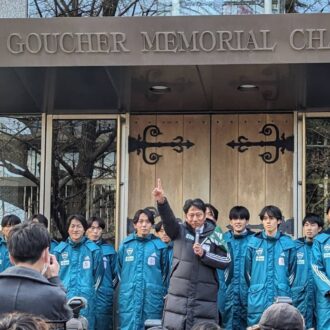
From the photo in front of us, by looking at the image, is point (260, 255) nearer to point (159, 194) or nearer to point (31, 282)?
point (159, 194)

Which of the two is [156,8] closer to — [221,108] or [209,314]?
[221,108]

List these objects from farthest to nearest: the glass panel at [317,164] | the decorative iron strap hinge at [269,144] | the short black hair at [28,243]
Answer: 1. the decorative iron strap hinge at [269,144]
2. the glass panel at [317,164]
3. the short black hair at [28,243]

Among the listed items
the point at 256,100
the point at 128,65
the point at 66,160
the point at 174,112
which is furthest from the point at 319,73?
the point at 66,160

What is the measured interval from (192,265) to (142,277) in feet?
5.35

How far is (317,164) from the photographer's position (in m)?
9.23

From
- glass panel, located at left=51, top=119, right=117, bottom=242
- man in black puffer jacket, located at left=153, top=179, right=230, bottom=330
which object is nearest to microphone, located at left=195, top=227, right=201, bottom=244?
man in black puffer jacket, located at left=153, top=179, right=230, bottom=330

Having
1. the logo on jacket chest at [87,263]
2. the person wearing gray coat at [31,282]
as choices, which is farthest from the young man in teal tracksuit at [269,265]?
the person wearing gray coat at [31,282]

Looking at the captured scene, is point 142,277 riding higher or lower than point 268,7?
lower

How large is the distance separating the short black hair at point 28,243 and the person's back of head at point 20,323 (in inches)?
35.7

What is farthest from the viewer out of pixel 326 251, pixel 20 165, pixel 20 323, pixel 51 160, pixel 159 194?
pixel 20 165

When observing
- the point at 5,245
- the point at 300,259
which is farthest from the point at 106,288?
the point at 300,259

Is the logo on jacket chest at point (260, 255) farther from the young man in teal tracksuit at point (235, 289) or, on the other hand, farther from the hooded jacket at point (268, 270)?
the young man in teal tracksuit at point (235, 289)

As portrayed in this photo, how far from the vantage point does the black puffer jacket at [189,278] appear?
6086 millimetres

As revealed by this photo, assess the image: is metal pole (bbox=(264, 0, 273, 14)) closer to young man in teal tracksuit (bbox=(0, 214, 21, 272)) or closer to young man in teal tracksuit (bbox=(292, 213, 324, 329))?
young man in teal tracksuit (bbox=(292, 213, 324, 329))
